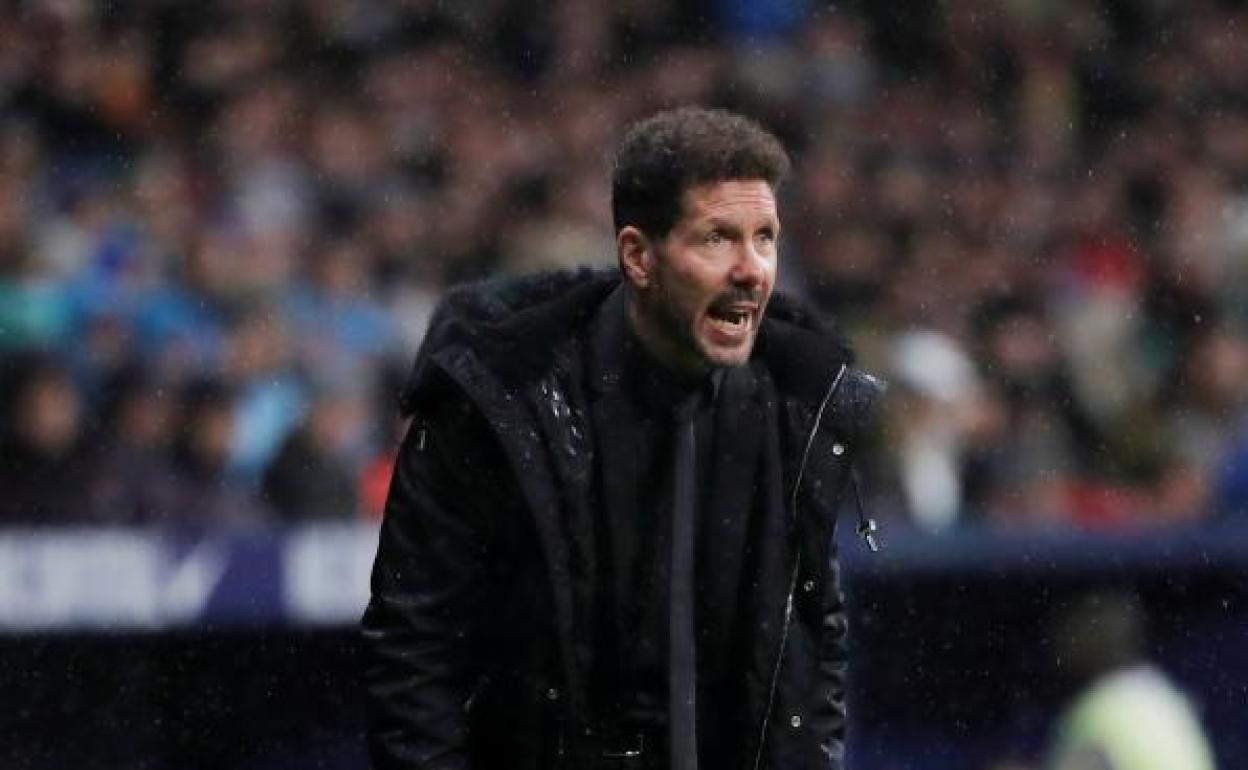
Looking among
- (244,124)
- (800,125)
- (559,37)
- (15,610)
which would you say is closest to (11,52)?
(244,124)

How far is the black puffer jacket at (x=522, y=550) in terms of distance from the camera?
13.1 feet

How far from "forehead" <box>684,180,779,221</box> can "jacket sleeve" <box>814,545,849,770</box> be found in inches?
22.7

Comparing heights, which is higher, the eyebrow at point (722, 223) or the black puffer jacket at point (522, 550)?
the eyebrow at point (722, 223)

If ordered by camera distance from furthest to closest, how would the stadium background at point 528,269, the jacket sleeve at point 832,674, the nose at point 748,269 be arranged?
the stadium background at point 528,269 < the jacket sleeve at point 832,674 < the nose at point 748,269

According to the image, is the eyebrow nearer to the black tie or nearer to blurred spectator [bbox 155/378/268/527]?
the black tie

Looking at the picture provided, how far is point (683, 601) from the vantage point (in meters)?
4.04

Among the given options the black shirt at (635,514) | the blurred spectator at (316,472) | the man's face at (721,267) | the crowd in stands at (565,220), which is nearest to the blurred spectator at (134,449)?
the crowd in stands at (565,220)

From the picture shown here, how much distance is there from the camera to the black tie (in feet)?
13.2

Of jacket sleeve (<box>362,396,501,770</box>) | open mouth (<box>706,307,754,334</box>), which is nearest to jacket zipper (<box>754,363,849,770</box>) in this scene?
open mouth (<box>706,307,754,334</box>)

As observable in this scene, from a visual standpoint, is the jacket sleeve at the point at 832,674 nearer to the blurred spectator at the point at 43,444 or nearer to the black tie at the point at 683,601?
the black tie at the point at 683,601

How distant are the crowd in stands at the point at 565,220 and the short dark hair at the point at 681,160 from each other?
3.50m

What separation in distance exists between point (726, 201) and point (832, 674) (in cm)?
81

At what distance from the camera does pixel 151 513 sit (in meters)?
8.03

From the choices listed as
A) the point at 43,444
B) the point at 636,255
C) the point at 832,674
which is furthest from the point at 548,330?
the point at 43,444
